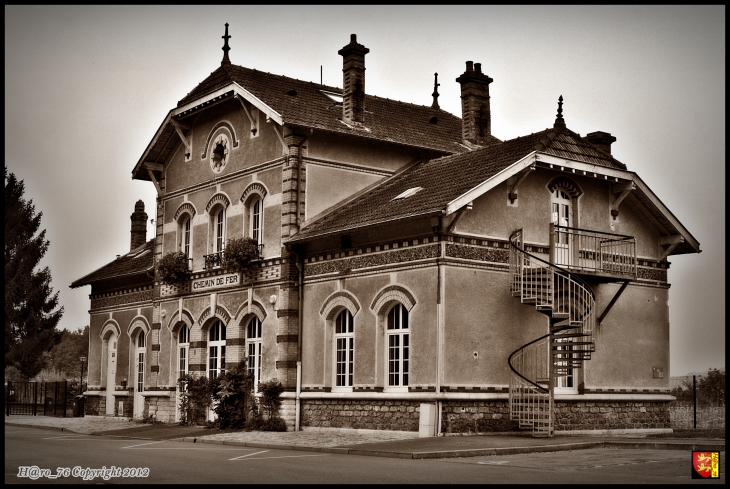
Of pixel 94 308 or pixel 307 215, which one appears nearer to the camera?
pixel 307 215

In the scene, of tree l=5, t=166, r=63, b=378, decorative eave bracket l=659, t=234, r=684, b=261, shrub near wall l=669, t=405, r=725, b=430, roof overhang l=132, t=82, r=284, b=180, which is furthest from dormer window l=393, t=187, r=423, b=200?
tree l=5, t=166, r=63, b=378

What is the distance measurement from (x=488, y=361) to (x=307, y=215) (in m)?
6.49

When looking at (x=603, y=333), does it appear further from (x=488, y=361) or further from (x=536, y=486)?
(x=536, y=486)

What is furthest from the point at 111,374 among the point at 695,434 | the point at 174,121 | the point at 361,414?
the point at 695,434

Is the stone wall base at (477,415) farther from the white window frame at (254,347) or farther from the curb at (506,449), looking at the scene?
the curb at (506,449)

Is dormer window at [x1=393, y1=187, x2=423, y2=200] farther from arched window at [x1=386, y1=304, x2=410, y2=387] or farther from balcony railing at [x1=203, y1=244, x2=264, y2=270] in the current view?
balcony railing at [x1=203, y1=244, x2=264, y2=270]

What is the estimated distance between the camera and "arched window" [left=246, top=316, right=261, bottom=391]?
2611 centimetres

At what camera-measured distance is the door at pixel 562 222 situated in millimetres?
23359

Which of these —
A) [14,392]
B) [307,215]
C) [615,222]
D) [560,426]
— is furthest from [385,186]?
[14,392]

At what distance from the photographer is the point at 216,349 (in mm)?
27938

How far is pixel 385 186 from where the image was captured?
1024 inches

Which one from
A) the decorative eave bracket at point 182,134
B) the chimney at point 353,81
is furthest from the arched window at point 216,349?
the chimney at point 353,81

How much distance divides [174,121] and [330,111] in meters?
5.09

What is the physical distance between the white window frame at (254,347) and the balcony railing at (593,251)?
797 centimetres
